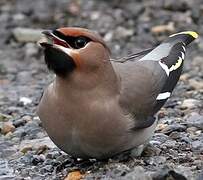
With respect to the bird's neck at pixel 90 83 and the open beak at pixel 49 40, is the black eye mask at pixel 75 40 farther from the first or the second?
the bird's neck at pixel 90 83

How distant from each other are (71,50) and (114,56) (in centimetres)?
557

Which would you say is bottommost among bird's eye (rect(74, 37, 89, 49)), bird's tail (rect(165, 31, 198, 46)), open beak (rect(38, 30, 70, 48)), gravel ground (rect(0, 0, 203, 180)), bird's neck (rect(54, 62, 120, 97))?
gravel ground (rect(0, 0, 203, 180))

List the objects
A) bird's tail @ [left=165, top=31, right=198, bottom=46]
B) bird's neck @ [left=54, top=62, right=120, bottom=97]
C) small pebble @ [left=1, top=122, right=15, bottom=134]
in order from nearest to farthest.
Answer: bird's neck @ [left=54, top=62, right=120, bottom=97] < bird's tail @ [left=165, top=31, right=198, bottom=46] < small pebble @ [left=1, top=122, right=15, bottom=134]

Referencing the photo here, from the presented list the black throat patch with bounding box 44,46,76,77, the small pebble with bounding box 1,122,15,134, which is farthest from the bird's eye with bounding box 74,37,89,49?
the small pebble with bounding box 1,122,15,134

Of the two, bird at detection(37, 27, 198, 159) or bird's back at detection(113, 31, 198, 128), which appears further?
bird's back at detection(113, 31, 198, 128)

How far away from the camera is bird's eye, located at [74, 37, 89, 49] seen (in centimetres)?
559

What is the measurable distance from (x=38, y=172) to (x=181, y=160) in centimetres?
112

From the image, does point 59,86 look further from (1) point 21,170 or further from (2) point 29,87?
(2) point 29,87

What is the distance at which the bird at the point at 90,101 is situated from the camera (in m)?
5.58

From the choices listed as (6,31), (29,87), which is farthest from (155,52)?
(6,31)

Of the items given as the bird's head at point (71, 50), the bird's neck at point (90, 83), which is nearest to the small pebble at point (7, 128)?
the bird's neck at point (90, 83)

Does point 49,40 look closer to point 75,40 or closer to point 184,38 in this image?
point 75,40

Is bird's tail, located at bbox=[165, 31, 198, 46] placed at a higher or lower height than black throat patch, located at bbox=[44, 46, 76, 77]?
lower

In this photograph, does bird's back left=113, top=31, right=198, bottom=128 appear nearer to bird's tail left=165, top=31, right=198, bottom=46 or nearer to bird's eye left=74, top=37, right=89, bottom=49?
bird's tail left=165, top=31, right=198, bottom=46
